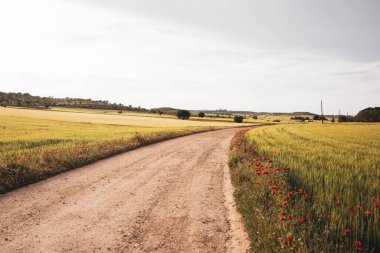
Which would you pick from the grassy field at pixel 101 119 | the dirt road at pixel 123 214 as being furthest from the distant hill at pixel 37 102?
the dirt road at pixel 123 214

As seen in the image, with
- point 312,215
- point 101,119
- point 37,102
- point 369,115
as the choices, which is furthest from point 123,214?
point 37,102

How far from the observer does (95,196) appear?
357 inches

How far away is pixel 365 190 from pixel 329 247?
3485 millimetres

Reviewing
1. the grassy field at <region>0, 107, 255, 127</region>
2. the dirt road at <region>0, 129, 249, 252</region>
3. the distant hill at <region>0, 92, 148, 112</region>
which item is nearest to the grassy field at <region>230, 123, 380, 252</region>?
the dirt road at <region>0, 129, 249, 252</region>

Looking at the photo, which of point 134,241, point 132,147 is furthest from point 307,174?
point 132,147

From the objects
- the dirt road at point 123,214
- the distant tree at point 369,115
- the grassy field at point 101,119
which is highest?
the distant tree at point 369,115

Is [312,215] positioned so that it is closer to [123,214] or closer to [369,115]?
[123,214]

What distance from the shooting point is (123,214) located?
296 inches

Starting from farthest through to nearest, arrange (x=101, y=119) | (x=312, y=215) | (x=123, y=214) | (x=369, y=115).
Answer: (x=369, y=115) → (x=101, y=119) → (x=123, y=214) → (x=312, y=215)

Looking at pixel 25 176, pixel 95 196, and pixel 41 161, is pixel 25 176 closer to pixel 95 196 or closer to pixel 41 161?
pixel 41 161

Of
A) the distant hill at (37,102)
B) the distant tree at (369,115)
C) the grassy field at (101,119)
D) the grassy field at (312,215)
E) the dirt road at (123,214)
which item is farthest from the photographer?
the distant hill at (37,102)

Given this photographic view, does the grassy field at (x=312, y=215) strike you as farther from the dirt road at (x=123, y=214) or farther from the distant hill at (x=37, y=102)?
the distant hill at (x=37, y=102)

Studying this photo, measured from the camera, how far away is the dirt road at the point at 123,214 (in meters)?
5.81

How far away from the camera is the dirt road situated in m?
5.81
